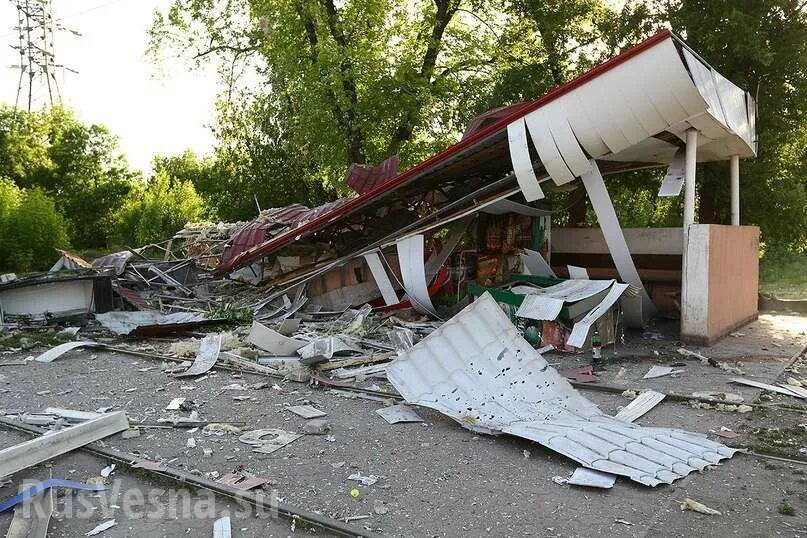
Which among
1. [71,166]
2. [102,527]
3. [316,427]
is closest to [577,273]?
[316,427]

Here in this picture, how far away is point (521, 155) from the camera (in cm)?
957

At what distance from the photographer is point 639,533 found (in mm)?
3973

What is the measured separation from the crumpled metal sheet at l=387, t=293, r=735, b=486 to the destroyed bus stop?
0.03 m

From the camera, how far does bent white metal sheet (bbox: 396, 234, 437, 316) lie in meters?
11.4

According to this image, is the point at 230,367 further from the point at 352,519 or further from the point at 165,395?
the point at 352,519

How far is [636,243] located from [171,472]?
11.1m

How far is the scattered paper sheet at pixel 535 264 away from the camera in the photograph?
41.0ft

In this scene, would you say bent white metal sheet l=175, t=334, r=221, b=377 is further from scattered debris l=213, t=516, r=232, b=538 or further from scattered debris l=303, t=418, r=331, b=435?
scattered debris l=213, t=516, r=232, b=538

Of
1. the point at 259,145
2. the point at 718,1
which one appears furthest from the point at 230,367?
the point at 259,145

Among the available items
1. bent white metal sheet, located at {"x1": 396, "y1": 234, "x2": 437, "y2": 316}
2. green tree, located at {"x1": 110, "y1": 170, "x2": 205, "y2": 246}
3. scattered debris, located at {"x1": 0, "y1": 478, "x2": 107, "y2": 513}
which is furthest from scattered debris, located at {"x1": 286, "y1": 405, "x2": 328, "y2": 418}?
green tree, located at {"x1": 110, "y1": 170, "x2": 205, "y2": 246}

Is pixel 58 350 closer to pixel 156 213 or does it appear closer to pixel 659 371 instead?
pixel 659 371

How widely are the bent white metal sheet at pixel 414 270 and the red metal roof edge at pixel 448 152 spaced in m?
1.10

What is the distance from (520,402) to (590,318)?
11.0 ft

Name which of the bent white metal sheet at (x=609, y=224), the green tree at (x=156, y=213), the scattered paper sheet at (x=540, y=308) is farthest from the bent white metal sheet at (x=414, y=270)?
the green tree at (x=156, y=213)
